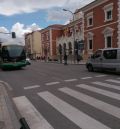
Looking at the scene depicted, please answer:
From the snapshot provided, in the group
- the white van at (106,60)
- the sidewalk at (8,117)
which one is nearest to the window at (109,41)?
the white van at (106,60)

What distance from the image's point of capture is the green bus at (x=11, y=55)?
28.6 metres

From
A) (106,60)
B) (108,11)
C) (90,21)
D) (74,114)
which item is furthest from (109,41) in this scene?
(74,114)

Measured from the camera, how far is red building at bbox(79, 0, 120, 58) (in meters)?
37.2

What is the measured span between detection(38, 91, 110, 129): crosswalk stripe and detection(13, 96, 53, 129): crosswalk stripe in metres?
0.70

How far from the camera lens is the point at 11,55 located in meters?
28.7

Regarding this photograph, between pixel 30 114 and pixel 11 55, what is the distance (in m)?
21.3

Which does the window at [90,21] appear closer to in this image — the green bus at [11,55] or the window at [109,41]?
the window at [109,41]

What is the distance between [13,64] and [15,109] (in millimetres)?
20211

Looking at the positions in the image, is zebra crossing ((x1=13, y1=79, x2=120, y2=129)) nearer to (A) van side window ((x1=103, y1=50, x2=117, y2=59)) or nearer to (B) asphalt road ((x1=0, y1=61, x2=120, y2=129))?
(B) asphalt road ((x1=0, y1=61, x2=120, y2=129))

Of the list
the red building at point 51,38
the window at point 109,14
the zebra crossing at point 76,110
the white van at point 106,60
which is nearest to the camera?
the zebra crossing at point 76,110

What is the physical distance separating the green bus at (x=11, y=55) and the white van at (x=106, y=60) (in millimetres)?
9006

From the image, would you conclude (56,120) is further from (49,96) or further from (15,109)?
(49,96)

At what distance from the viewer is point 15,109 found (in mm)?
8750

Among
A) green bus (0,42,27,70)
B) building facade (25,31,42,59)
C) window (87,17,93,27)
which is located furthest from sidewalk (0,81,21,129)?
building facade (25,31,42,59)
